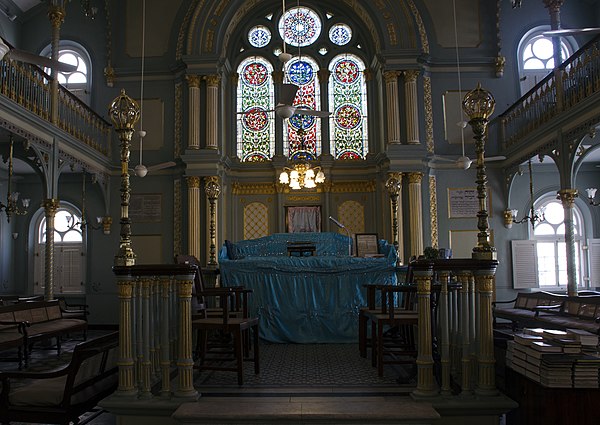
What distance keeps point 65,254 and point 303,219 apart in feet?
19.9

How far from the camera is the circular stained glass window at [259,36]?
14539 mm

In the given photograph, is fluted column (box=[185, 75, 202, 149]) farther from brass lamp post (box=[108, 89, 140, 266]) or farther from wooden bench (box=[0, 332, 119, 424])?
wooden bench (box=[0, 332, 119, 424])

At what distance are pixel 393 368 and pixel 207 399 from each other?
2.11 m

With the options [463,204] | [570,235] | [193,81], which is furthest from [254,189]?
[570,235]

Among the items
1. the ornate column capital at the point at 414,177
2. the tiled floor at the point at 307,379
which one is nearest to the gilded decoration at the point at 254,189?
the ornate column capital at the point at 414,177

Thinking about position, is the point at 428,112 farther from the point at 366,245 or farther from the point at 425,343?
the point at 425,343

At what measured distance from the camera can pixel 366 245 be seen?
8.38 m

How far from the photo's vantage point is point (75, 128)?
11273mm

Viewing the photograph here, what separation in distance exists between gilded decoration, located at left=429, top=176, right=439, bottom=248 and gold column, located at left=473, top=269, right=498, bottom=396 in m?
8.35

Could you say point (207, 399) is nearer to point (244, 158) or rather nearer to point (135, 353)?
point (135, 353)

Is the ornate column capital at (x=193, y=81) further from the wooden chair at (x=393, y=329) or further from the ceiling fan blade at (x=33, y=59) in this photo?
the wooden chair at (x=393, y=329)

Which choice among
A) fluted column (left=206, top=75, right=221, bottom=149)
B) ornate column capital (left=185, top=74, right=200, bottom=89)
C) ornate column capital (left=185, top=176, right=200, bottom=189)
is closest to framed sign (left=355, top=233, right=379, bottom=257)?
ornate column capital (left=185, top=176, right=200, bottom=189)

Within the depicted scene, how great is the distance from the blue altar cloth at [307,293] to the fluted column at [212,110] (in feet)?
19.6

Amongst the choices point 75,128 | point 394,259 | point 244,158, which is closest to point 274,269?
point 394,259
